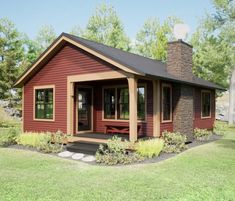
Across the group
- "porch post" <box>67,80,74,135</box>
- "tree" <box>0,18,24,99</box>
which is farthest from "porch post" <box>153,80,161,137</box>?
"tree" <box>0,18,24,99</box>

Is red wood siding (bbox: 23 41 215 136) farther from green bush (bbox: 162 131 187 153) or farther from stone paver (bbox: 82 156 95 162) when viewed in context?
stone paver (bbox: 82 156 95 162)

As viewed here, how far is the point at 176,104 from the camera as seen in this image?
46.5 feet

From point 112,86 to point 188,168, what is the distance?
22.2 feet

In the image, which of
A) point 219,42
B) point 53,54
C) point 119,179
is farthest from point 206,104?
point 219,42

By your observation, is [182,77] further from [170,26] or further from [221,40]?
[170,26]

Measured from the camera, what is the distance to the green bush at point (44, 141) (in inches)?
494

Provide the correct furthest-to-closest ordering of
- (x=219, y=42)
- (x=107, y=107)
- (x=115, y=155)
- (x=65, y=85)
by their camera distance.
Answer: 1. (x=219, y=42)
2. (x=107, y=107)
3. (x=65, y=85)
4. (x=115, y=155)

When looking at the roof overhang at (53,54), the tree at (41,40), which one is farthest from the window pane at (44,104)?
the tree at (41,40)

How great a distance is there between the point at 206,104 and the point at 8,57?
17.6 m

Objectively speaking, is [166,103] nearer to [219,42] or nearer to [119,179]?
A: [119,179]

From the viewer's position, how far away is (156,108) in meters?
13.1

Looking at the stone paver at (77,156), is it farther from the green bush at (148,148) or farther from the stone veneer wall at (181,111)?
the stone veneer wall at (181,111)

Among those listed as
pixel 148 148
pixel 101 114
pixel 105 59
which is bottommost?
pixel 148 148

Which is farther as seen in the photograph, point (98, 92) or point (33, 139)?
point (98, 92)
